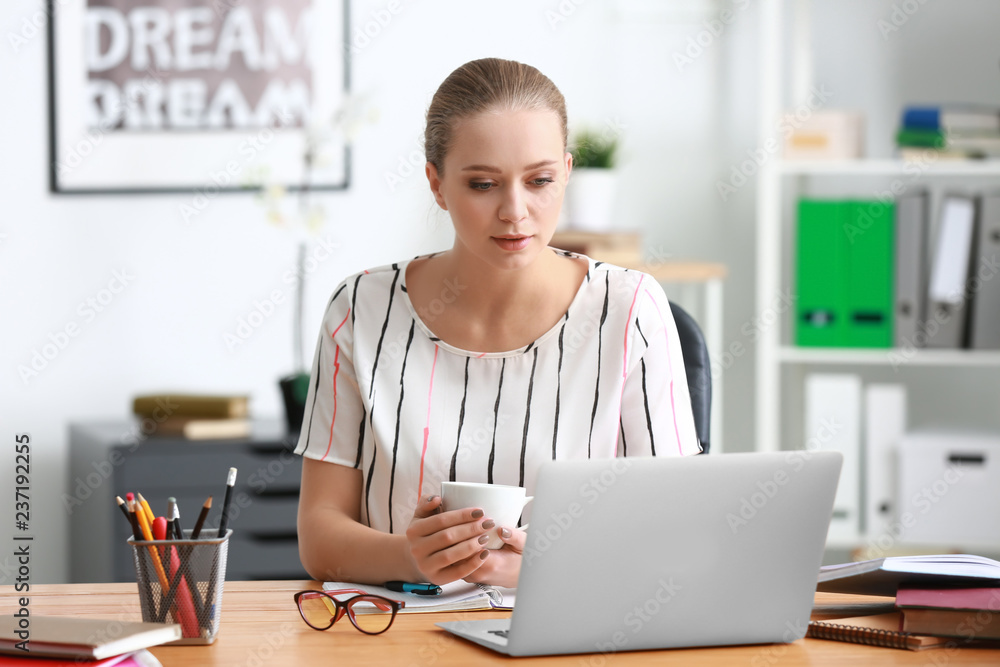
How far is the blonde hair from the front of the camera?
4.42ft

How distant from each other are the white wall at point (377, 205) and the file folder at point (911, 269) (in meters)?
0.45

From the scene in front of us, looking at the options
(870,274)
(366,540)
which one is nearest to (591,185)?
(870,274)

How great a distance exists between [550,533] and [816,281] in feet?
6.35

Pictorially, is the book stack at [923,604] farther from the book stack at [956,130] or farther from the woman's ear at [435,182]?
the book stack at [956,130]

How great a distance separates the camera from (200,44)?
2770mm

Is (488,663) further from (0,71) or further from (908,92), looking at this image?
(908,92)

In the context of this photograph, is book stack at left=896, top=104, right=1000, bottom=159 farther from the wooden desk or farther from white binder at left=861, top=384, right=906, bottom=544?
the wooden desk

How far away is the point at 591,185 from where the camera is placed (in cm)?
→ 269

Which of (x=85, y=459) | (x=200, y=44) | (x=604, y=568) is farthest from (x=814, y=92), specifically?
(x=604, y=568)

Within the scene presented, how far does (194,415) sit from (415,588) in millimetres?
1532

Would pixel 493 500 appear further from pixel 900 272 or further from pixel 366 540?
pixel 900 272

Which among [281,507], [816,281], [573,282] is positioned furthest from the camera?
[816,281]

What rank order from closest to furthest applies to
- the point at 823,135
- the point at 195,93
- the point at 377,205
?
the point at 823,135, the point at 195,93, the point at 377,205

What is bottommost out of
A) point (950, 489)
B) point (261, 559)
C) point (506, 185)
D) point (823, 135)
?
point (261, 559)
